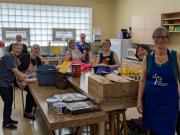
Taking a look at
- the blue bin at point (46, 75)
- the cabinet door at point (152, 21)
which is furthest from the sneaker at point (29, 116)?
the cabinet door at point (152, 21)

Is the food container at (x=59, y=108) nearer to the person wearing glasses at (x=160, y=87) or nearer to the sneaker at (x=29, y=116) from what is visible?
the person wearing glasses at (x=160, y=87)

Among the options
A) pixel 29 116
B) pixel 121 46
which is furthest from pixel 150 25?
pixel 29 116

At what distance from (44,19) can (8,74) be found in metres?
4.07

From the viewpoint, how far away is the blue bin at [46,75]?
3110 mm

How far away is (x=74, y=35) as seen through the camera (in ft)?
24.5

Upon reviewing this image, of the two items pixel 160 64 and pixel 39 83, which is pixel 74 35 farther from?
pixel 160 64

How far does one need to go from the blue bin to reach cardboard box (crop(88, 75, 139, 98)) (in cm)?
99

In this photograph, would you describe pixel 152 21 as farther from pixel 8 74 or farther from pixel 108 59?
pixel 8 74

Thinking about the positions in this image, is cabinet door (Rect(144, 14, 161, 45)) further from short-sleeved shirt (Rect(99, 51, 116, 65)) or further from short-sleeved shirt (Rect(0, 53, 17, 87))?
short-sleeved shirt (Rect(0, 53, 17, 87))

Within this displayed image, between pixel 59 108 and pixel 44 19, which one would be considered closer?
pixel 59 108

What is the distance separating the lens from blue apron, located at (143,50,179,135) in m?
2.03

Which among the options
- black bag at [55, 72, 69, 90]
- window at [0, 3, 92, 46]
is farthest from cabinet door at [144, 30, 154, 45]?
black bag at [55, 72, 69, 90]

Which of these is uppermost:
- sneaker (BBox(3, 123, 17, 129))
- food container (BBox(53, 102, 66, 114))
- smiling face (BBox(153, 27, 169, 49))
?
smiling face (BBox(153, 27, 169, 49))

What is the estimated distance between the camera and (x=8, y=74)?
3430 mm
